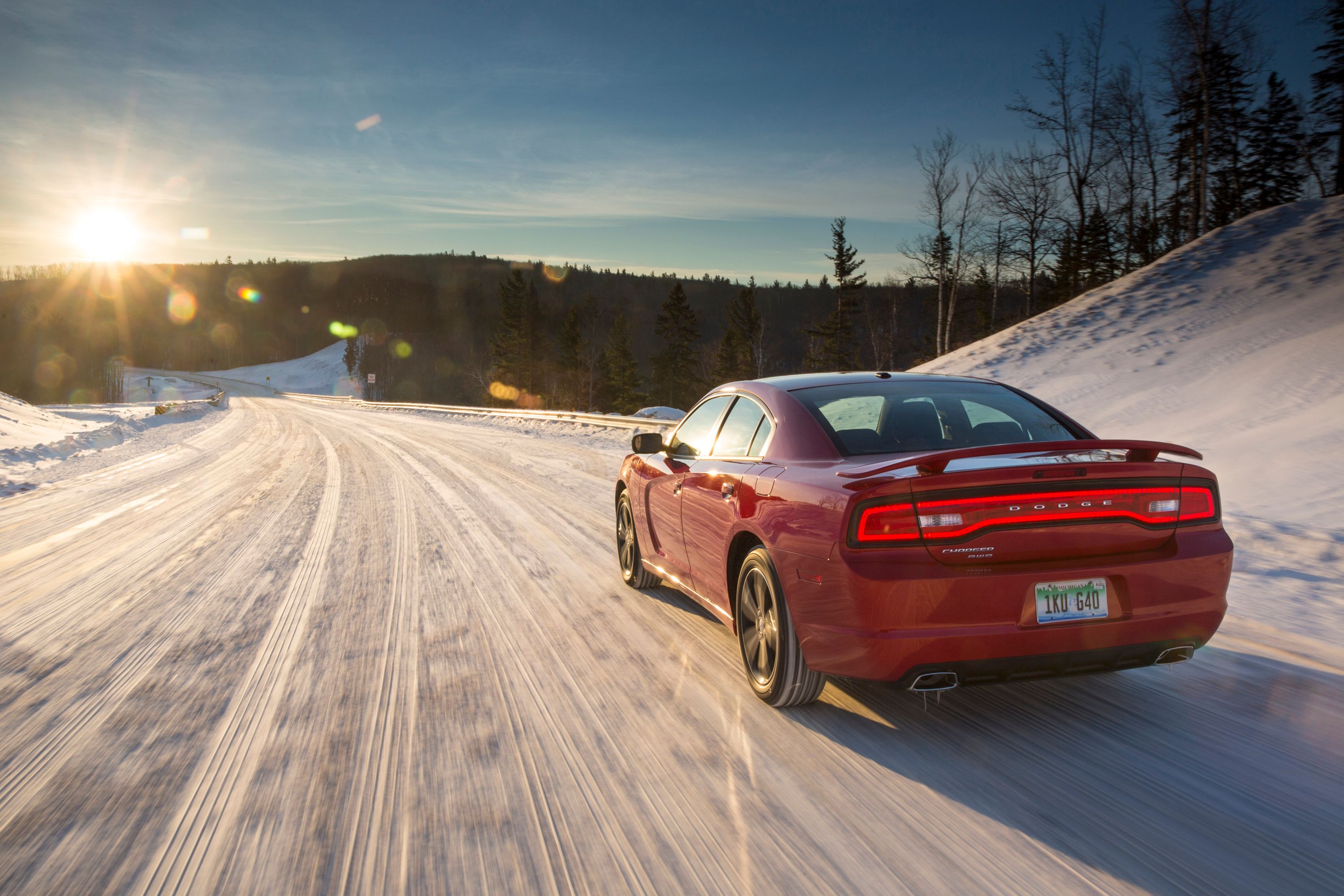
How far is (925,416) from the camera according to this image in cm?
398

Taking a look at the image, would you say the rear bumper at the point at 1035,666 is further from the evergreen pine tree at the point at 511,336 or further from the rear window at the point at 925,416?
the evergreen pine tree at the point at 511,336

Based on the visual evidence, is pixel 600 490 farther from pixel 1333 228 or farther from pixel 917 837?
pixel 1333 228

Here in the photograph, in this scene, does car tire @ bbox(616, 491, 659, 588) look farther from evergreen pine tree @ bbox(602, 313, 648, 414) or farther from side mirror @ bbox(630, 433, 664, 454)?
evergreen pine tree @ bbox(602, 313, 648, 414)

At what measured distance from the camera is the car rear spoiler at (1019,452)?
300cm

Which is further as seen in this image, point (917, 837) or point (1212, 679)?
point (1212, 679)

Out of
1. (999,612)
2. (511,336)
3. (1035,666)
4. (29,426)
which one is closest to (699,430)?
(999,612)

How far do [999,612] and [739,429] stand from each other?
190 cm

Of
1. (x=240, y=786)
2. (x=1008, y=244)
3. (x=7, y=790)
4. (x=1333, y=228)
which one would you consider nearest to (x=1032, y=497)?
(x=240, y=786)

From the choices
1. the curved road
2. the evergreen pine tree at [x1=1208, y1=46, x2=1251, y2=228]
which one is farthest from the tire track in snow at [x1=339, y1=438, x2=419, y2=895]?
the evergreen pine tree at [x1=1208, y1=46, x2=1251, y2=228]

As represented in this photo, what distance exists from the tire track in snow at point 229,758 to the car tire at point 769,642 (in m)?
2.17

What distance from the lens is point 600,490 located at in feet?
35.6

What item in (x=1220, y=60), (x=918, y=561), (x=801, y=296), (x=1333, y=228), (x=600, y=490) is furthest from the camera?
(x=801, y=296)

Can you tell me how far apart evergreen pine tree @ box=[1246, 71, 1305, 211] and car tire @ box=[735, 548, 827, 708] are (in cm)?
4817

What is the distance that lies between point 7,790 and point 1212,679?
509 centimetres
